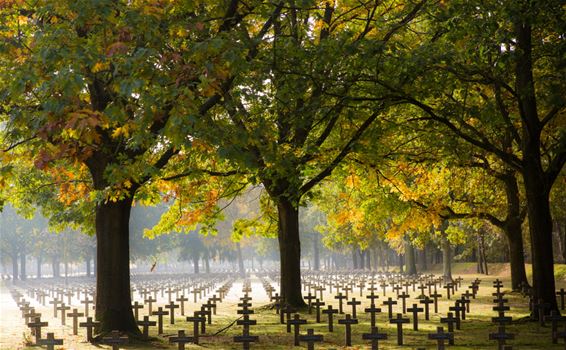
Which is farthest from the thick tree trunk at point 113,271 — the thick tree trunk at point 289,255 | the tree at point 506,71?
the thick tree trunk at point 289,255

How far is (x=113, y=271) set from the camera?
13.7 metres

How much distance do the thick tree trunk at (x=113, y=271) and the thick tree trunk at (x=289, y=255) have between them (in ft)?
24.0

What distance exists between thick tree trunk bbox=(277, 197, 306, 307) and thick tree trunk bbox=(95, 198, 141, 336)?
7.32m

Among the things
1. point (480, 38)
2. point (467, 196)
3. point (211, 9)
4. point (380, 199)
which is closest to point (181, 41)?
point (211, 9)

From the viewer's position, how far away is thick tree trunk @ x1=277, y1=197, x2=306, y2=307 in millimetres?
20469

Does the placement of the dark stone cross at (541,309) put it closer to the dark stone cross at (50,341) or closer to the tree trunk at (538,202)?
the tree trunk at (538,202)

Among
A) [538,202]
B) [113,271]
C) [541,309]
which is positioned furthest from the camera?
[538,202]

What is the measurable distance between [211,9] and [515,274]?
738 inches

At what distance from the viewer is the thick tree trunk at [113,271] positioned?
44.4ft

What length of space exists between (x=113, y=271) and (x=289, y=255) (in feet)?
26.3

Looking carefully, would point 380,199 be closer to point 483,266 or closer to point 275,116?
point 275,116

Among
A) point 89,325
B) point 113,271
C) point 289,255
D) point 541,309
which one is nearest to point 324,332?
point 541,309

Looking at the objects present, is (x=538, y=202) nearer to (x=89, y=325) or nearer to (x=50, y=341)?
(x=89, y=325)

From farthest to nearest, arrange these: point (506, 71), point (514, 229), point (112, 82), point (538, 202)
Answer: point (514, 229) < point (538, 202) < point (506, 71) < point (112, 82)
